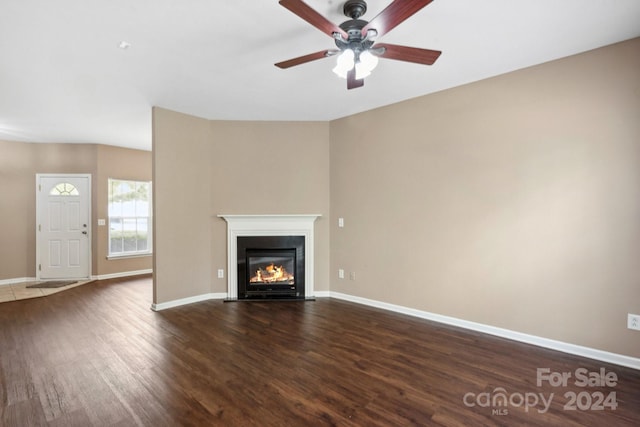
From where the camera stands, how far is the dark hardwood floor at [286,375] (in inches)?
72.2

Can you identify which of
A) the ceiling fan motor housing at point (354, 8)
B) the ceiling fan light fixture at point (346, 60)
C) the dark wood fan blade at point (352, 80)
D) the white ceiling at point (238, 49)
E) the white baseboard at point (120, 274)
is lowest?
the white baseboard at point (120, 274)

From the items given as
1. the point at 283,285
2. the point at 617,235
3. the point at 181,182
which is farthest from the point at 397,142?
the point at 181,182

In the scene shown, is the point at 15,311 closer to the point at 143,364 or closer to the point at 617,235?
the point at 143,364

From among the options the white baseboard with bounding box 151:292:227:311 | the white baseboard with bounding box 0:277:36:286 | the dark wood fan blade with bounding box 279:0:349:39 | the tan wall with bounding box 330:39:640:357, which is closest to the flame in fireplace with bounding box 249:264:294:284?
the white baseboard with bounding box 151:292:227:311

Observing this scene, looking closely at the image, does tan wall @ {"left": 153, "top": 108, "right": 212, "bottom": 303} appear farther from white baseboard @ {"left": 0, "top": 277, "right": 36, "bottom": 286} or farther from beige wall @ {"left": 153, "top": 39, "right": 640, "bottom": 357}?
white baseboard @ {"left": 0, "top": 277, "right": 36, "bottom": 286}

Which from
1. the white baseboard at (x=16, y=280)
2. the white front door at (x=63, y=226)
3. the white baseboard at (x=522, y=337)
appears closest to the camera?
the white baseboard at (x=522, y=337)

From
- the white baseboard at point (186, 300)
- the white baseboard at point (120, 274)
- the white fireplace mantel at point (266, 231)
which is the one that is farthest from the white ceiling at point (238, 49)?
the white baseboard at point (120, 274)

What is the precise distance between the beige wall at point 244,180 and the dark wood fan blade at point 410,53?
7.93 feet

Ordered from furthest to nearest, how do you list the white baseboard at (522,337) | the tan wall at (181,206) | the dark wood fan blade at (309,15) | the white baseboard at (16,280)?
the white baseboard at (16,280)
the tan wall at (181,206)
the white baseboard at (522,337)
the dark wood fan blade at (309,15)

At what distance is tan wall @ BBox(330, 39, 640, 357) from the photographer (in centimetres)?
245

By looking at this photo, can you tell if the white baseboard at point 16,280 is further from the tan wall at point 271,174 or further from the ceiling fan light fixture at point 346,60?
the ceiling fan light fixture at point 346,60

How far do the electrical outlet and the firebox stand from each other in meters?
3.45

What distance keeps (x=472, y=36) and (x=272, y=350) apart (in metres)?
3.21

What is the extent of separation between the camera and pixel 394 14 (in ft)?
5.26
